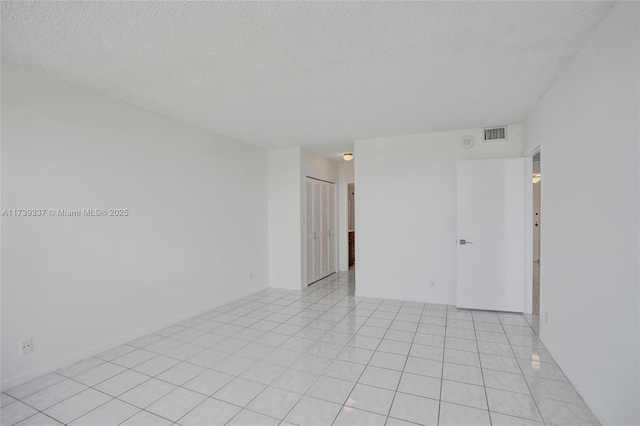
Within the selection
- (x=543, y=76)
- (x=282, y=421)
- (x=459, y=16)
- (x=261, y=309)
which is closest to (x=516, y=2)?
(x=459, y=16)

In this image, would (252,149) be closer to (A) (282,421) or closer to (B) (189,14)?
(B) (189,14)

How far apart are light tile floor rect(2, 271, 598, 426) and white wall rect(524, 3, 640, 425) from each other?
1.20 feet

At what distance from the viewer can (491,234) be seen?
3.99 meters

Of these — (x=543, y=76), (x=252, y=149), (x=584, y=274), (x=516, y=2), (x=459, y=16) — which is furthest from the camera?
(x=252, y=149)

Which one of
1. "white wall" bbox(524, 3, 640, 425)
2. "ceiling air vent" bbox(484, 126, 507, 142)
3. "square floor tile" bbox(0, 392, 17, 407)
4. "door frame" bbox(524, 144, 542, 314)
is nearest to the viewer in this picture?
"white wall" bbox(524, 3, 640, 425)

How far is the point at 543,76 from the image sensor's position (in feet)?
8.66

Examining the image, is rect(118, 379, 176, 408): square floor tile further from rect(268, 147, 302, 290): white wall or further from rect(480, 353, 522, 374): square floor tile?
rect(268, 147, 302, 290): white wall

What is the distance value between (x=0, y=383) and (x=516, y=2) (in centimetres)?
435

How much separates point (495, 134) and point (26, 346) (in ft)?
18.0

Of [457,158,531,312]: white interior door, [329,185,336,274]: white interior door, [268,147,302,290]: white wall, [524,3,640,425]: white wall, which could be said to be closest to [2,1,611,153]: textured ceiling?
[524,3,640,425]: white wall

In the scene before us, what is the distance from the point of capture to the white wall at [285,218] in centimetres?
529

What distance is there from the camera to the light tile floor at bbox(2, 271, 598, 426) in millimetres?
1980

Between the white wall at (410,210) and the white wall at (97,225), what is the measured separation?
223cm

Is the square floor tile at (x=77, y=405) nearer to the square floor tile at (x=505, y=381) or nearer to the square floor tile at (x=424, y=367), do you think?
the square floor tile at (x=424, y=367)
